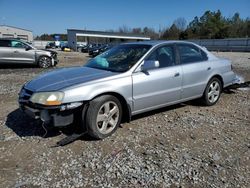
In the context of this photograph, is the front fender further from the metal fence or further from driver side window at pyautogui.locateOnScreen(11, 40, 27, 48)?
the metal fence

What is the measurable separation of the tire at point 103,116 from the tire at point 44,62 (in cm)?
1082

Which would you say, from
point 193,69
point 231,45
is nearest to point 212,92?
point 193,69

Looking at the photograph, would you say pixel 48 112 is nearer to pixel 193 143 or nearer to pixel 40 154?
pixel 40 154

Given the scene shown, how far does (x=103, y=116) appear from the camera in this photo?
4141mm

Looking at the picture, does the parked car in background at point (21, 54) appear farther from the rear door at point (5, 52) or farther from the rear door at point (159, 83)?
the rear door at point (159, 83)

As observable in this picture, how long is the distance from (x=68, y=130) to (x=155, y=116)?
5.86 ft

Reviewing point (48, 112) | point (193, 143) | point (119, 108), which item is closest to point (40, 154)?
point (48, 112)

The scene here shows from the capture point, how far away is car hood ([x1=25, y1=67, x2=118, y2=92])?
400 cm

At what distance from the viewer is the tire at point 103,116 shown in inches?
155

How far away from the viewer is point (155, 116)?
5.26 m

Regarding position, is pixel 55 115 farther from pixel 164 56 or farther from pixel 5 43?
pixel 5 43

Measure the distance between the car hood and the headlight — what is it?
0.10 meters

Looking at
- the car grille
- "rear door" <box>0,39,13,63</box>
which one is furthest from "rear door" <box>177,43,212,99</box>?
"rear door" <box>0,39,13,63</box>

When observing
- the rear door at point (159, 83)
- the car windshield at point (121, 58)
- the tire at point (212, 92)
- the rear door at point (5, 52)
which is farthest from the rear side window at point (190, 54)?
the rear door at point (5, 52)
